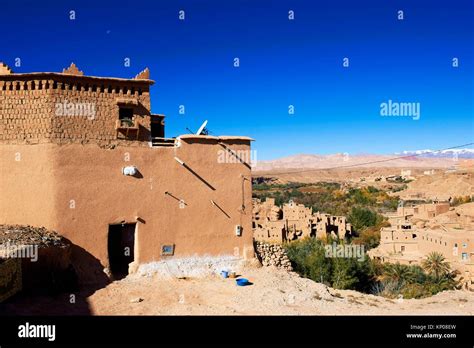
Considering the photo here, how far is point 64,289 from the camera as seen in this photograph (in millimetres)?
11000

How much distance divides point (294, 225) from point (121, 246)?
23.8m

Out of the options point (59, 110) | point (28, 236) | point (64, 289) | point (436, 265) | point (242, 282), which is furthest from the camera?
point (436, 265)

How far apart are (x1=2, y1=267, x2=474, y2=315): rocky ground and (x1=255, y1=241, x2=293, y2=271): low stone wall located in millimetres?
1121

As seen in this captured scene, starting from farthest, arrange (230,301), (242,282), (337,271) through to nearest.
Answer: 1. (337,271)
2. (242,282)
3. (230,301)

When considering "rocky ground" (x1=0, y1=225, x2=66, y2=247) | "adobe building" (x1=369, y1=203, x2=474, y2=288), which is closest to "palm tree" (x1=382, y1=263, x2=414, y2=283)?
"adobe building" (x1=369, y1=203, x2=474, y2=288)

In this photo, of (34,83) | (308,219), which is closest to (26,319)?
(34,83)

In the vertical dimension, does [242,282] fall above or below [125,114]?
below

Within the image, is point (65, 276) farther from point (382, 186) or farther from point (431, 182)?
point (382, 186)

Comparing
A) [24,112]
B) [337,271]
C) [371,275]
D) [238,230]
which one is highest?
[24,112]

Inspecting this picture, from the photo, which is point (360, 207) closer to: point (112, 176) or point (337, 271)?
point (337, 271)

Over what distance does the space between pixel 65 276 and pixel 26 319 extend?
221 centimetres

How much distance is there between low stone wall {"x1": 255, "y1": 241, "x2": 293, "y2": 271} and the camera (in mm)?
15609

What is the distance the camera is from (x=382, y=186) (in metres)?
87.3

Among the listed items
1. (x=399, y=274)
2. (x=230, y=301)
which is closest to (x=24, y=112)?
(x=230, y=301)
